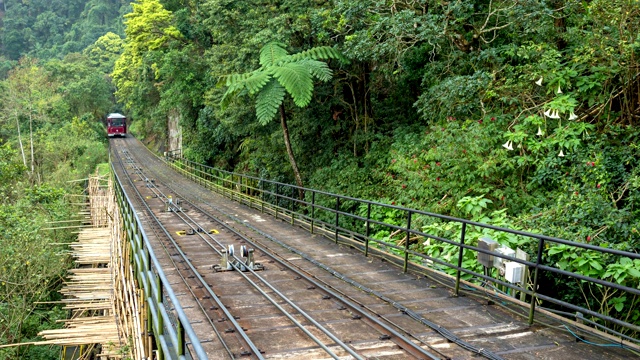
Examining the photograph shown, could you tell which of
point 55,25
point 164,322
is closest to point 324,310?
point 164,322

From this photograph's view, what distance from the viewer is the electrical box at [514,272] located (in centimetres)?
622

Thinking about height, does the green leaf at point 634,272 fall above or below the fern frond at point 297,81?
below

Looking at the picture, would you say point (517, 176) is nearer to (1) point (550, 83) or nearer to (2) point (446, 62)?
(1) point (550, 83)

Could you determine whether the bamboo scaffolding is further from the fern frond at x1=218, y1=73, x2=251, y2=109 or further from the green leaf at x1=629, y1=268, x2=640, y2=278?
the green leaf at x1=629, y1=268, x2=640, y2=278

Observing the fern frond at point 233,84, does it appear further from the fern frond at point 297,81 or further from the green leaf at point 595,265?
the green leaf at point 595,265

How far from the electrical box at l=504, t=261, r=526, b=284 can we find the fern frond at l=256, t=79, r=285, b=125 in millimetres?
9200

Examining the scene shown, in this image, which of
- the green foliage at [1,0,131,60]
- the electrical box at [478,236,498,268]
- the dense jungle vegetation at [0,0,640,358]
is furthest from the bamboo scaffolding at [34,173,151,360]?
the green foliage at [1,0,131,60]

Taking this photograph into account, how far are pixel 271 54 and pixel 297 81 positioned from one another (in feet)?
6.16

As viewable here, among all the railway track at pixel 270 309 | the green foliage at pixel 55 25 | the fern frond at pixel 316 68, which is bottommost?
the railway track at pixel 270 309

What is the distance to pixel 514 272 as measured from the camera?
6223 mm

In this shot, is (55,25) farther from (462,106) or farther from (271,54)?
(462,106)

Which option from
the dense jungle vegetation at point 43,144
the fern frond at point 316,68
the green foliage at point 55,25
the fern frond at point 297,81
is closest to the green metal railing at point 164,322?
the fern frond at point 297,81

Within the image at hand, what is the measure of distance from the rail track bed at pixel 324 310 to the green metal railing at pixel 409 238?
0.39 meters

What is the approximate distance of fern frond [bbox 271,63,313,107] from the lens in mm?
13656
